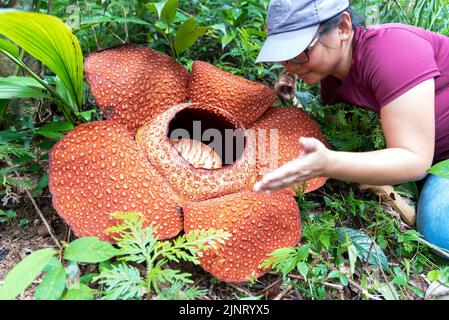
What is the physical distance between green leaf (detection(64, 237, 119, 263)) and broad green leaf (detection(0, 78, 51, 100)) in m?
0.69

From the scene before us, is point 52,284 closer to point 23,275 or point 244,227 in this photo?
point 23,275

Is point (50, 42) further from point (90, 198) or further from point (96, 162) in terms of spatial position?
point (90, 198)

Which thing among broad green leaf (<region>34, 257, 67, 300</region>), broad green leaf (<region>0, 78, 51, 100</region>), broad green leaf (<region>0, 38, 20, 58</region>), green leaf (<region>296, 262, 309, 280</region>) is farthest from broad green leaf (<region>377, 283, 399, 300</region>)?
broad green leaf (<region>0, 38, 20, 58</region>)

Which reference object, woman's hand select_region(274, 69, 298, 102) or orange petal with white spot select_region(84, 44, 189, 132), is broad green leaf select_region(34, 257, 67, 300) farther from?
woman's hand select_region(274, 69, 298, 102)

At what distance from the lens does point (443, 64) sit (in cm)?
175

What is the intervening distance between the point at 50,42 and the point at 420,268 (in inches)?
62.4

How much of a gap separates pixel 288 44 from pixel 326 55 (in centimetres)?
16

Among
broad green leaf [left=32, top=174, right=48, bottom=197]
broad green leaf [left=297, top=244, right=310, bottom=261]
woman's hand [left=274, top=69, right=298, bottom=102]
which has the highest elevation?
woman's hand [left=274, top=69, right=298, bottom=102]

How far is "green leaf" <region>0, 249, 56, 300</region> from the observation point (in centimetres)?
108

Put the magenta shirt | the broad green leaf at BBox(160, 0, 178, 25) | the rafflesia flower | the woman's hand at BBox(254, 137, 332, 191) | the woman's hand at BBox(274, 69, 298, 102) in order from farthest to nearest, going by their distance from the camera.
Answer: the woman's hand at BBox(274, 69, 298, 102), the broad green leaf at BBox(160, 0, 178, 25), the magenta shirt, the rafflesia flower, the woman's hand at BBox(254, 137, 332, 191)

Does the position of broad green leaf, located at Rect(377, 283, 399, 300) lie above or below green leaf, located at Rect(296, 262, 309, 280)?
below

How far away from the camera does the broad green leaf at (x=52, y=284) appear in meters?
1.10

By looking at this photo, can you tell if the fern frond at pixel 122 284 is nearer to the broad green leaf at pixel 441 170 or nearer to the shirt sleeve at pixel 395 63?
the broad green leaf at pixel 441 170
